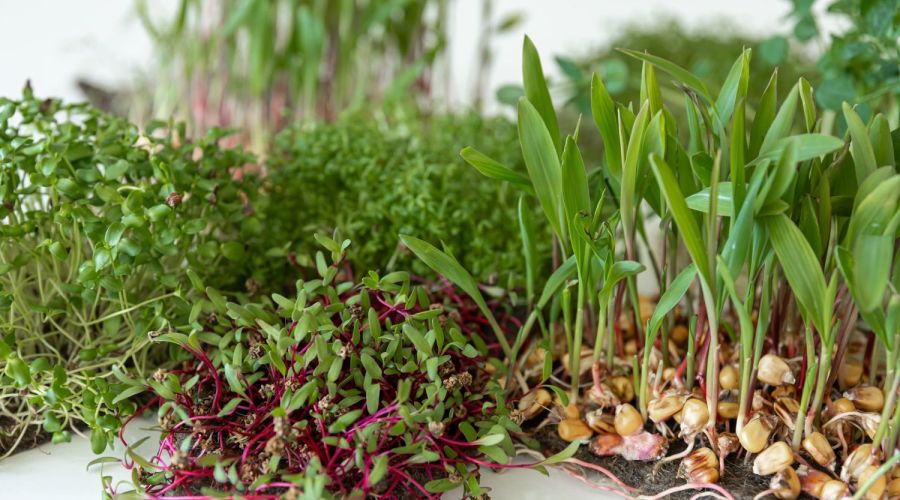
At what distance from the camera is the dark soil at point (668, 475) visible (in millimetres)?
684

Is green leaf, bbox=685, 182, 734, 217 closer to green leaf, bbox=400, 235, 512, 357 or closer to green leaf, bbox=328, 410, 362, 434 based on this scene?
green leaf, bbox=400, 235, 512, 357

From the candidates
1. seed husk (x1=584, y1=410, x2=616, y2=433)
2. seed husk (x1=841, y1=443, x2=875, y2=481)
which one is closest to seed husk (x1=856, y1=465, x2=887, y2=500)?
seed husk (x1=841, y1=443, x2=875, y2=481)

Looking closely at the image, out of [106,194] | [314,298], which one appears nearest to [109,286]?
[106,194]

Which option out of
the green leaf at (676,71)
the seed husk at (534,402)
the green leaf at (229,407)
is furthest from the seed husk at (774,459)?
the green leaf at (229,407)

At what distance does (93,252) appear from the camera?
73cm

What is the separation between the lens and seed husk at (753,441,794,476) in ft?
2.18

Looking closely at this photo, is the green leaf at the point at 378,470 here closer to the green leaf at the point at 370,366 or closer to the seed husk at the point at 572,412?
the green leaf at the point at 370,366

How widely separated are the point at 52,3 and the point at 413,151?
177 centimetres

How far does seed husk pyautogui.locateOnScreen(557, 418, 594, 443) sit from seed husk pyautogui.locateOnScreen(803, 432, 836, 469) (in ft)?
0.65

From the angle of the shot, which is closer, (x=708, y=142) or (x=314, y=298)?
(x=708, y=142)

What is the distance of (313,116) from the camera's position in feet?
5.38

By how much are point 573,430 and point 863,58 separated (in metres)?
0.67

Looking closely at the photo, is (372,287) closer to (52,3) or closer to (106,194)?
(106,194)

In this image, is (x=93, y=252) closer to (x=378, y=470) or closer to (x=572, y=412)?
(x=378, y=470)
